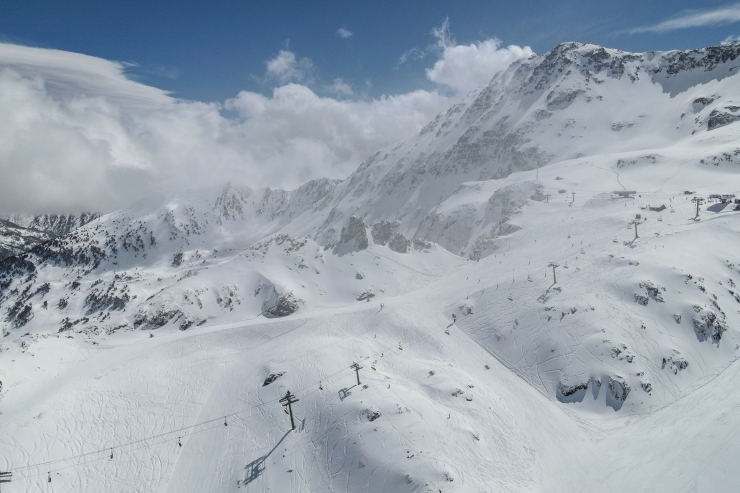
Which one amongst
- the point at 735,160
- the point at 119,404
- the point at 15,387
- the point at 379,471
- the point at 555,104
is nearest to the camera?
the point at 379,471

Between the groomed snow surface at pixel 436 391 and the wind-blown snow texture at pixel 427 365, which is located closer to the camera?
the groomed snow surface at pixel 436 391

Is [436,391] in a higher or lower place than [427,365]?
lower

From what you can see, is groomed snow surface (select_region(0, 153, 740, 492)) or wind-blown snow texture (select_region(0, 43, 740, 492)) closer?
groomed snow surface (select_region(0, 153, 740, 492))

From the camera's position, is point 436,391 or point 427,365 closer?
point 436,391

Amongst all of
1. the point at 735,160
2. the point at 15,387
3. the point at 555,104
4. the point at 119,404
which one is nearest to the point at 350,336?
the point at 119,404

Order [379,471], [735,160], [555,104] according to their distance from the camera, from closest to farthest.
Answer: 1. [379,471]
2. [735,160]
3. [555,104]

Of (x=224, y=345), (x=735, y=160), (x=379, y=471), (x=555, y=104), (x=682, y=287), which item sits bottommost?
(x=379, y=471)

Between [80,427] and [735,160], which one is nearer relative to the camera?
[80,427]

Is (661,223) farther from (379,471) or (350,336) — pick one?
(379,471)

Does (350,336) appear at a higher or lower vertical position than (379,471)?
higher
